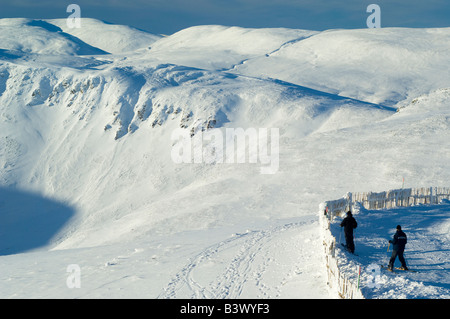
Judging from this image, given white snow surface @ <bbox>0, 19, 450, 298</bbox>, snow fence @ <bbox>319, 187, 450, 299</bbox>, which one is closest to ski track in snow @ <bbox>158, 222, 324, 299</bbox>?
white snow surface @ <bbox>0, 19, 450, 298</bbox>

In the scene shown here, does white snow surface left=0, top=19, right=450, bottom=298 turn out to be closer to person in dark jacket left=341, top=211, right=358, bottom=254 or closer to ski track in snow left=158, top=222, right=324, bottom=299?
ski track in snow left=158, top=222, right=324, bottom=299

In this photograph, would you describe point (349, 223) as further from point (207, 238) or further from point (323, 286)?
point (207, 238)

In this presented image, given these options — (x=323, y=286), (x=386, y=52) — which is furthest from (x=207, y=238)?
(x=386, y=52)

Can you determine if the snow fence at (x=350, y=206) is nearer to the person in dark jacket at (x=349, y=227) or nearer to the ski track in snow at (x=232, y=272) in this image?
the person in dark jacket at (x=349, y=227)

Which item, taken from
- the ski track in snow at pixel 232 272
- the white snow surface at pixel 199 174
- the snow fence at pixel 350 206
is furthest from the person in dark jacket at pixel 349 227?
the ski track in snow at pixel 232 272

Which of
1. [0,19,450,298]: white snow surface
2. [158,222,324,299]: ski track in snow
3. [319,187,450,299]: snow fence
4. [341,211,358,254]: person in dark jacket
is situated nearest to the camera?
[319,187,450,299]: snow fence

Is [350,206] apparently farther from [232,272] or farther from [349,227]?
[232,272]
